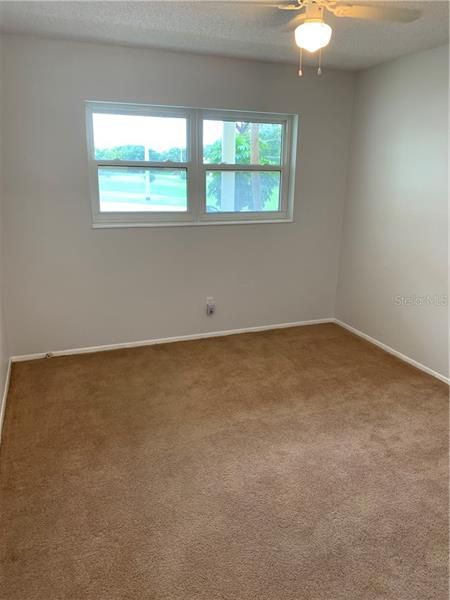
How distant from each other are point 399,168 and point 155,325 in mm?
2432

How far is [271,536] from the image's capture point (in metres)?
1.83

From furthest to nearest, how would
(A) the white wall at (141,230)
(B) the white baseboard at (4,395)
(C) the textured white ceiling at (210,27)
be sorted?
(A) the white wall at (141,230)
(B) the white baseboard at (4,395)
(C) the textured white ceiling at (210,27)

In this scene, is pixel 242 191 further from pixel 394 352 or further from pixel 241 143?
pixel 394 352

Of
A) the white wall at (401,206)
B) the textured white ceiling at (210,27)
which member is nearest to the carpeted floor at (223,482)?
the white wall at (401,206)

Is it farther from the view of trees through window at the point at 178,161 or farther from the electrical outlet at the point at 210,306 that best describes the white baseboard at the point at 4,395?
the electrical outlet at the point at 210,306

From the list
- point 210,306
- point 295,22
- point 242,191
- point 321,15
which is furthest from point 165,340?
point 321,15

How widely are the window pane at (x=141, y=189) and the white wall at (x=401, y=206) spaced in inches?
64.9

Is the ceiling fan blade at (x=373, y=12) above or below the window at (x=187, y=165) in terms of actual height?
above

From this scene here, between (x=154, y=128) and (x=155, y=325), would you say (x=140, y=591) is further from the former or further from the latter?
(x=154, y=128)

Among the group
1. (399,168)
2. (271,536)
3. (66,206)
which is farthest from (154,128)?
(271,536)

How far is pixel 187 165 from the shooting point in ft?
12.0

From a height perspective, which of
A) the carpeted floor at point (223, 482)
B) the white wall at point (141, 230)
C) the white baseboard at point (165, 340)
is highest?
the white wall at point (141, 230)

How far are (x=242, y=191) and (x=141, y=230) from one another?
101 cm

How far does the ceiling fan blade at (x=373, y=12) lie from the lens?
6.62 ft
